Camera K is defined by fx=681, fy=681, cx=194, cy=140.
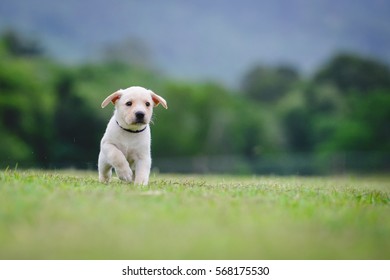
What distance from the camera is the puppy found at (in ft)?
32.5

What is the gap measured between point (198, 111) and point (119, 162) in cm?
10106

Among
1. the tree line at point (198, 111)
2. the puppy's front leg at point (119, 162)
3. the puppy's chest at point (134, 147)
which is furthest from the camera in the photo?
the tree line at point (198, 111)

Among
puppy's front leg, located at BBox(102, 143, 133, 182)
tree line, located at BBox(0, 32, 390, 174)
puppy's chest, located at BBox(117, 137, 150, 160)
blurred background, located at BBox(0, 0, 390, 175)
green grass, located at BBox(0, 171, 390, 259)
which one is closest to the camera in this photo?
green grass, located at BBox(0, 171, 390, 259)

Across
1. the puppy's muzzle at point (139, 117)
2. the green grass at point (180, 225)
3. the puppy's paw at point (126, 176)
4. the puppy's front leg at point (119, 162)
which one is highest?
the puppy's muzzle at point (139, 117)

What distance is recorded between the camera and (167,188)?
915 cm

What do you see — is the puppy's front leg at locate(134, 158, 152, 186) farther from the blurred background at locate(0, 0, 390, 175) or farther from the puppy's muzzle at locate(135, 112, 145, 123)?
the blurred background at locate(0, 0, 390, 175)

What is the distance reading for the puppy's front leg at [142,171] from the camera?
9.91 meters

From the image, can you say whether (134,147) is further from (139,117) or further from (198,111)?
(198,111)

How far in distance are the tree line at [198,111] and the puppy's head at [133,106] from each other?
57.8 metres

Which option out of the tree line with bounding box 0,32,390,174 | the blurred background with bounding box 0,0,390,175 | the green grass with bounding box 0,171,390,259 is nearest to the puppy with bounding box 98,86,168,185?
the green grass with bounding box 0,171,390,259

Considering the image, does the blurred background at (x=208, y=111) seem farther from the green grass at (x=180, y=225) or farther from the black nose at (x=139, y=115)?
the green grass at (x=180, y=225)

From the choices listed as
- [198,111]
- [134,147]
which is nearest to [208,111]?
[198,111]

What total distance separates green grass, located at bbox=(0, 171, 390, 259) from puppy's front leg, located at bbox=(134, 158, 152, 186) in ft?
4.48

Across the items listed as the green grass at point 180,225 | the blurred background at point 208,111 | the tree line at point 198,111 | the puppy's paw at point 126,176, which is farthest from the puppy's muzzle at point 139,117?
the tree line at point 198,111
